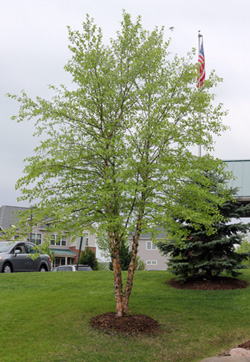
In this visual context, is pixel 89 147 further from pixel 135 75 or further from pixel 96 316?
pixel 96 316

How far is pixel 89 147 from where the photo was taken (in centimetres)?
1241

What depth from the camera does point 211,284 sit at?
58.5 feet

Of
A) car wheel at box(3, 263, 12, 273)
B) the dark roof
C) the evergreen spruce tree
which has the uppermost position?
the dark roof

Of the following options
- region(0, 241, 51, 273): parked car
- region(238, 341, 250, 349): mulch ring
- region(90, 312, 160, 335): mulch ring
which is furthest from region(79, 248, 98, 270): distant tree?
region(238, 341, 250, 349): mulch ring

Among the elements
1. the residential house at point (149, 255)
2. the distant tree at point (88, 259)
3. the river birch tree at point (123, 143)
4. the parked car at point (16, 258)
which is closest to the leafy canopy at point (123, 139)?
the river birch tree at point (123, 143)

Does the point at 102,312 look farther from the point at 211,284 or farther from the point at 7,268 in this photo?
the point at 7,268

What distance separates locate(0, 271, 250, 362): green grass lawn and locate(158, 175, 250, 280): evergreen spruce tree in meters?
1.18

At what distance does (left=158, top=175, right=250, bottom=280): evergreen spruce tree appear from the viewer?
1769cm

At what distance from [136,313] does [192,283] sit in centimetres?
551

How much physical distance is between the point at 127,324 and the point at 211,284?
23.0ft

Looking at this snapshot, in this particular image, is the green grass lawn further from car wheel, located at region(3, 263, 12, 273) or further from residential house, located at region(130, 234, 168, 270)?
residential house, located at region(130, 234, 168, 270)

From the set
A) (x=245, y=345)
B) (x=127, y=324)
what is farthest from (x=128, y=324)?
(x=245, y=345)

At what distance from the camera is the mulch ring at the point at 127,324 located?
1148 centimetres

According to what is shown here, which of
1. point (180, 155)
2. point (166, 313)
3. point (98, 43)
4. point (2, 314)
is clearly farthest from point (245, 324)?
point (98, 43)
